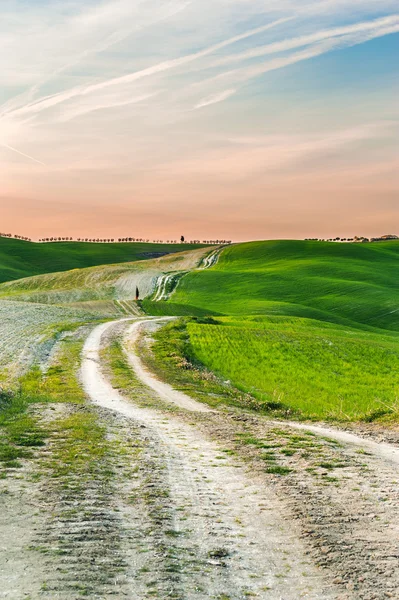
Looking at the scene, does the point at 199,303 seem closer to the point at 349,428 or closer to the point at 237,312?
the point at 237,312

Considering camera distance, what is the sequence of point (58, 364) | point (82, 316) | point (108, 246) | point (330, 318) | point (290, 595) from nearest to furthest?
point (290, 595), point (58, 364), point (82, 316), point (330, 318), point (108, 246)

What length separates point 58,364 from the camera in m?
32.2

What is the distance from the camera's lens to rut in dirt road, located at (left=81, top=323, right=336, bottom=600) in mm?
7207

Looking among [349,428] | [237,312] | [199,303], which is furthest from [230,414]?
[199,303]

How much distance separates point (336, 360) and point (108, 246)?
15780 cm

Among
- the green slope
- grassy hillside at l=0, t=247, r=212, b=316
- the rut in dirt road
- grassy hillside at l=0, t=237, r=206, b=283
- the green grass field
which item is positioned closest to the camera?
the rut in dirt road

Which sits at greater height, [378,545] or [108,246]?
[108,246]

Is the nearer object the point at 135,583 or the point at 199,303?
the point at 135,583

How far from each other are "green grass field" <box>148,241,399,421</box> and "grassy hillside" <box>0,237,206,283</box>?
47.0m

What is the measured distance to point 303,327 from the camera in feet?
180

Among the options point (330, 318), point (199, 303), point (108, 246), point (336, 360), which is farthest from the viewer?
point (108, 246)

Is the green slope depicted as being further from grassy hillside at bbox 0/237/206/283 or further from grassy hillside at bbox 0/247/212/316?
grassy hillside at bbox 0/237/206/283

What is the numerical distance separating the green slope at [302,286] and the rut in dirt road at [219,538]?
5909 centimetres

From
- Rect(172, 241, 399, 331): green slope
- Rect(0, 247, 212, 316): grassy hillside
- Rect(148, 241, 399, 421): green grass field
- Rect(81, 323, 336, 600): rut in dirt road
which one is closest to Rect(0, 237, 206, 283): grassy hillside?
Rect(0, 247, 212, 316): grassy hillside
